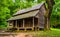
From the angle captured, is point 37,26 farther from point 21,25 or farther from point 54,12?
point 54,12

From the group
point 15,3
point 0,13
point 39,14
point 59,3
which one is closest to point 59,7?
point 59,3

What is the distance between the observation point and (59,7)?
153 feet

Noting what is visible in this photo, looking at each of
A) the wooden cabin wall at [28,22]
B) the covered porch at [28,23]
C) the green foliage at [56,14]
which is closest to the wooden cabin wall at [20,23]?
the covered porch at [28,23]

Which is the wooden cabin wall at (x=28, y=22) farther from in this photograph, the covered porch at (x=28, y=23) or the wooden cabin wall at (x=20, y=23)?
the wooden cabin wall at (x=20, y=23)

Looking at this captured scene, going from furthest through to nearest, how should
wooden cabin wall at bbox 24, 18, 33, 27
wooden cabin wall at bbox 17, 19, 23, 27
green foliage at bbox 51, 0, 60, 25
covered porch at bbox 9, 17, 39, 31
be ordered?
green foliage at bbox 51, 0, 60, 25 < wooden cabin wall at bbox 17, 19, 23, 27 < wooden cabin wall at bbox 24, 18, 33, 27 < covered porch at bbox 9, 17, 39, 31

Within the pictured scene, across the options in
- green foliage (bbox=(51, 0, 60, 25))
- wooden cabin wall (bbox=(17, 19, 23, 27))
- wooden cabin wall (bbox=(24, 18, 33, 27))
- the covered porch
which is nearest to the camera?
the covered porch

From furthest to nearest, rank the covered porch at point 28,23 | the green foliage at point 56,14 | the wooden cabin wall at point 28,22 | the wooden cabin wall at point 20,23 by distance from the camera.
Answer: the green foliage at point 56,14 → the wooden cabin wall at point 20,23 → the wooden cabin wall at point 28,22 → the covered porch at point 28,23

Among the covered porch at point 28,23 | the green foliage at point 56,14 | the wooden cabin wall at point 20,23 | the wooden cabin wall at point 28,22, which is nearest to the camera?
the covered porch at point 28,23

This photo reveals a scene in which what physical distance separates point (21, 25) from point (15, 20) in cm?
247

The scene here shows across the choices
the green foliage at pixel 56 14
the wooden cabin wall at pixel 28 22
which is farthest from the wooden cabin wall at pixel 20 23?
the green foliage at pixel 56 14

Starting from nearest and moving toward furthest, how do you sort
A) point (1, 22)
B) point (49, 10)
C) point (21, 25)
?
point (49, 10) < point (21, 25) < point (1, 22)

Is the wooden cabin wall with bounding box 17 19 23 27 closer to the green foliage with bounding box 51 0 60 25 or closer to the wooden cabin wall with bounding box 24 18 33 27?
the wooden cabin wall with bounding box 24 18 33 27

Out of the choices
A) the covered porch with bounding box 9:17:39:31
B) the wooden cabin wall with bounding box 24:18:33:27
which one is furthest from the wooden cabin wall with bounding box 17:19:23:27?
the wooden cabin wall with bounding box 24:18:33:27

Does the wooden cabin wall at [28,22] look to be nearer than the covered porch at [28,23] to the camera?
No
